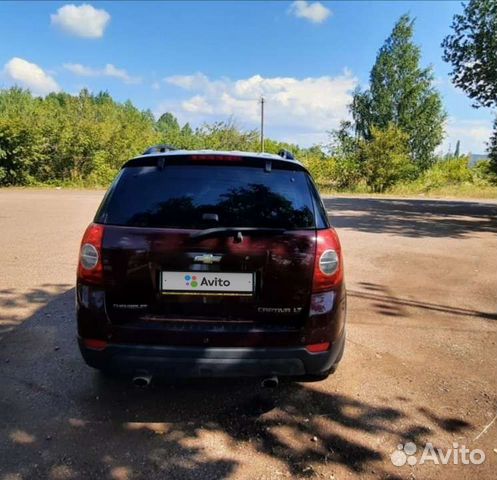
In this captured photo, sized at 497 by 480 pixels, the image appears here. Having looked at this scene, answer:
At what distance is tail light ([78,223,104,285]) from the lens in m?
2.60

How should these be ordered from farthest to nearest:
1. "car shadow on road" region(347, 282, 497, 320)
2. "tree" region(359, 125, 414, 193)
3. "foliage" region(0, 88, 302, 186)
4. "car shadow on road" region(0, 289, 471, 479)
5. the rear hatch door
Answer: "tree" region(359, 125, 414, 193), "foliage" region(0, 88, 302, 186), "car shadow on road" region(347, 282, 497, 320), the rear hatch door, "car shadow on road" region(0, 289, 471, 479)

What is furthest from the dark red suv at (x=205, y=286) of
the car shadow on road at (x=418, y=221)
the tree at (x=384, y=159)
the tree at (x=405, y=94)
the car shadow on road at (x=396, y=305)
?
the tree at (x=405, y=94)

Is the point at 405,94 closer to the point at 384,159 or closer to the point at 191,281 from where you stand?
the point at 384,159

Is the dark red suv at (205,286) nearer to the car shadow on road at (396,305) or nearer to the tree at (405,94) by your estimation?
the car shadow on road at (396,305)

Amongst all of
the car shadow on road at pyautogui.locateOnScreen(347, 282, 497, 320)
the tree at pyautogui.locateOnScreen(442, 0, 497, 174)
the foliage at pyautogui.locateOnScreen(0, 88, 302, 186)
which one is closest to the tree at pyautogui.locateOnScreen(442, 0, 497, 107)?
the tree at pyautogui.locateOnScreen(442, 0, 497, 174)

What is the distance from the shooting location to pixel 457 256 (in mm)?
8750

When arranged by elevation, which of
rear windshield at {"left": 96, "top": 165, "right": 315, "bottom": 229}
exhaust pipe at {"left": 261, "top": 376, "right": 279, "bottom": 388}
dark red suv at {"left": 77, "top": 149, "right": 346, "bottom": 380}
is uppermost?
rear windshield at {"left": 96, "top": 165, "right": 315, "bottom": 229}

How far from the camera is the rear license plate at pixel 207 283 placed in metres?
2.57

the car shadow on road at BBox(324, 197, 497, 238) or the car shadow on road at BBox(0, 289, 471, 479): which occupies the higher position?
the car shadow on road at BBox(0, 289, 471, 479)

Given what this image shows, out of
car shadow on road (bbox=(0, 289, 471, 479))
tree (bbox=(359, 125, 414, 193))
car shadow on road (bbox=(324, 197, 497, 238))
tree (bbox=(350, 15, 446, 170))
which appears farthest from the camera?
tree (bbox=(350, 15, 446, 170))

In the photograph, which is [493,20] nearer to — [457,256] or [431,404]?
[457,256]

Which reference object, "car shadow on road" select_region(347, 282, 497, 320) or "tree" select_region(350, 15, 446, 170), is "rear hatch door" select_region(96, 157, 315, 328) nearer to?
"car shadow on road" select_region(347, 282, 497, 320)

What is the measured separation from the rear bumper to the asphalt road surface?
46cm

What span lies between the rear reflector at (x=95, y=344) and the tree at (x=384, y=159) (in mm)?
30065
